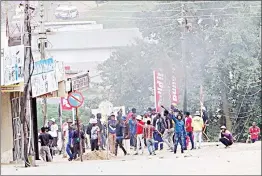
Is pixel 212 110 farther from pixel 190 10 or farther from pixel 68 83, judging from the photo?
pixel 68 83

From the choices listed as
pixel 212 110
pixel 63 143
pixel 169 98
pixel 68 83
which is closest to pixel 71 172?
pixel 68 83

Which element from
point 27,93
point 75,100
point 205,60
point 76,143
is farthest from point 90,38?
point 27,93

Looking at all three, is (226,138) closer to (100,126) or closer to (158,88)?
(100,126)

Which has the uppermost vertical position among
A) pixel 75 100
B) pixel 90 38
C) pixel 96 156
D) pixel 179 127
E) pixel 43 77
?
pixel 90 38

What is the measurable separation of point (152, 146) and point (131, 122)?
4.18 feet

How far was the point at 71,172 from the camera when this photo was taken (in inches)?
577

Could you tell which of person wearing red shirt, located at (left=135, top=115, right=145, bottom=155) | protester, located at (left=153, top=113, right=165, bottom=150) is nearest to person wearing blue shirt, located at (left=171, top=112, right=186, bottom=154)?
person wearing red shirt, located at (left=135, top=115, right=145, bottom=155)

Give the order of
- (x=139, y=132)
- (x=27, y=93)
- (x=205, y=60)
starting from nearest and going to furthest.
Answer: (x=27, y=93) → (x=139, y=132) → (x=205, y=60)

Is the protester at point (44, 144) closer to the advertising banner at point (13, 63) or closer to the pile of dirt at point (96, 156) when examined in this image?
the pile of dirt at point (96, 156)

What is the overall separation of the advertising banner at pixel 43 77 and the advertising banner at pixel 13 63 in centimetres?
77

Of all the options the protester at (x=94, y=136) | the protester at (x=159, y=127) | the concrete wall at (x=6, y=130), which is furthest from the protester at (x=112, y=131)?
the concrete wall at (x=6, y=130)

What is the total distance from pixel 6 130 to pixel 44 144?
124 centimetres

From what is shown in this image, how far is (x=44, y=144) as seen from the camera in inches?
823

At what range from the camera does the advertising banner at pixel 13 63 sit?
1812cm
